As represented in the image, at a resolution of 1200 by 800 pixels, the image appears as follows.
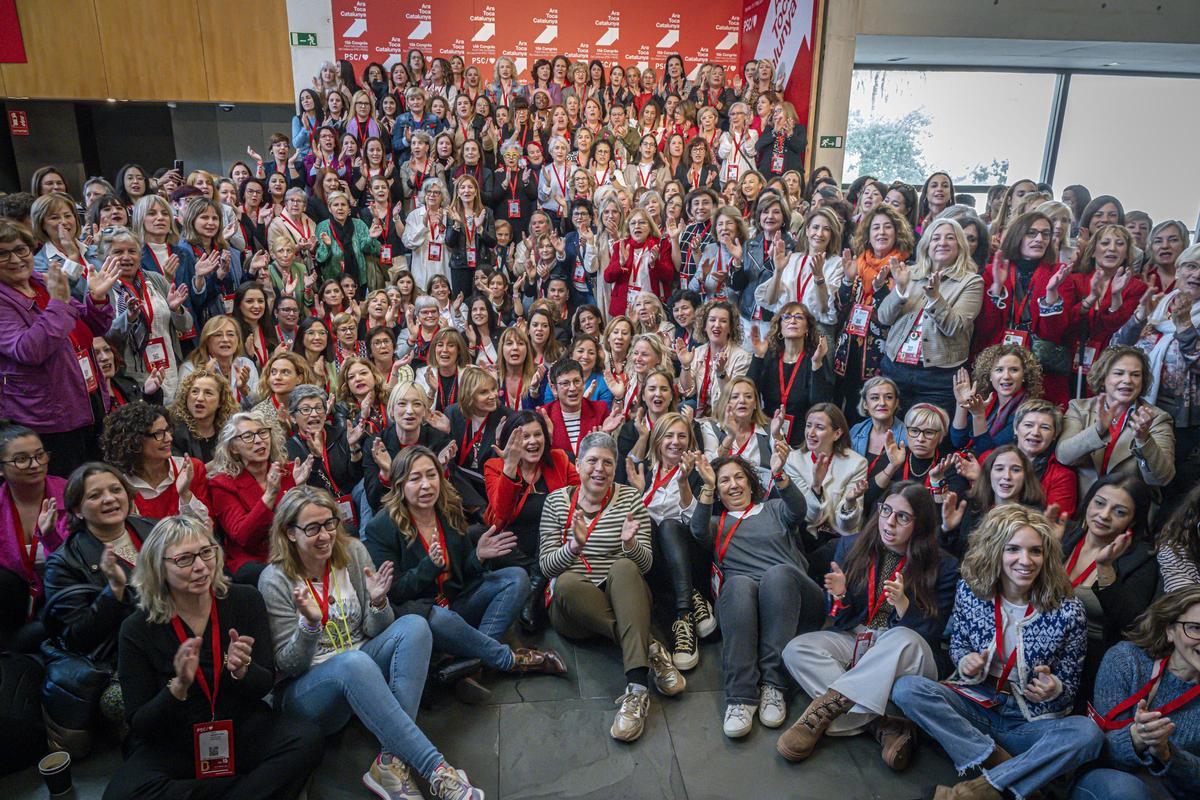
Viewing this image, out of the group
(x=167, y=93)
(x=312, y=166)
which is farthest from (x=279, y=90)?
(x=312, y=166)

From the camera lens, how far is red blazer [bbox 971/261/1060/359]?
3.97 meters

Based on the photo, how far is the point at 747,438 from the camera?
3.81 meters

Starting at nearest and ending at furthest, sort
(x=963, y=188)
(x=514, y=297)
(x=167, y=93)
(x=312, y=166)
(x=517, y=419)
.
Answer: (x=517, y=419) → (x=514, y=297) → (x=312, y=166) → (x=167, y=93) → (x=963, y=188)

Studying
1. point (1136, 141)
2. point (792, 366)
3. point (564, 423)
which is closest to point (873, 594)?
point (792, 366)

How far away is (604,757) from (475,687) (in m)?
0.62

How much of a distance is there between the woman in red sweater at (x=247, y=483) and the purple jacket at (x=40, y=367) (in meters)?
0.72

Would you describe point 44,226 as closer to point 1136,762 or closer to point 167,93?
point 1136,762

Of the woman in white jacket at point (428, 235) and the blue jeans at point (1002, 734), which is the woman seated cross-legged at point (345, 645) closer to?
the blue jeans at point (1002, 734)

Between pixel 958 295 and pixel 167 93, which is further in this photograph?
pixel 167 93

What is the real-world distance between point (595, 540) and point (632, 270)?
2.89 m

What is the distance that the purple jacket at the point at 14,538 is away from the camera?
272cm

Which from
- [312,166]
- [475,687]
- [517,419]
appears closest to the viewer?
[475,687]

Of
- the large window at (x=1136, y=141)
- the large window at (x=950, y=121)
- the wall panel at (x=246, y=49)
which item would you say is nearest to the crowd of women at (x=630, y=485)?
the wall panel at (x=246, y=49)

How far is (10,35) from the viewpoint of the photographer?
8.30 m
